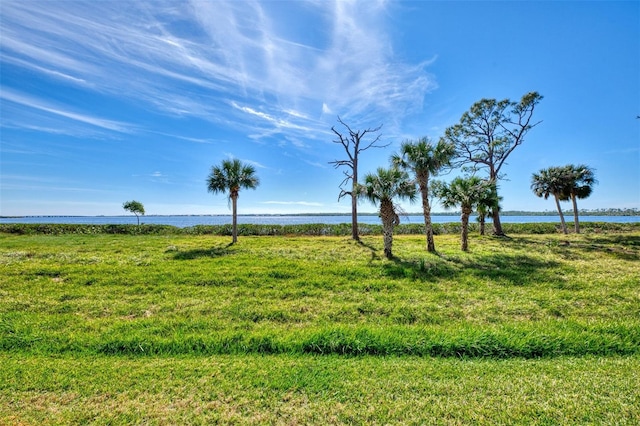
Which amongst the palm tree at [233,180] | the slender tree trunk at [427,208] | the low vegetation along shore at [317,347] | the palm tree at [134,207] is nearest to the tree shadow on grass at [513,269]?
the low vegetation along shore at [317,347]

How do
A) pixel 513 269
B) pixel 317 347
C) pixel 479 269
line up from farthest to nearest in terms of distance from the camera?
pixel 513 269 → pixel 479 269 → pixel 317 347

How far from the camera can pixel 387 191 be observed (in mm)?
15086

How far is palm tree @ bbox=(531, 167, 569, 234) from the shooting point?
29531mm

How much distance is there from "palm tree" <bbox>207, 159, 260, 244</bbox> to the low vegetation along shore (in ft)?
41.7

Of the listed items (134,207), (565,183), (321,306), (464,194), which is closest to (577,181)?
(565,183)

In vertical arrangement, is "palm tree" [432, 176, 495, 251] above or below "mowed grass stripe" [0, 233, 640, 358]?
above

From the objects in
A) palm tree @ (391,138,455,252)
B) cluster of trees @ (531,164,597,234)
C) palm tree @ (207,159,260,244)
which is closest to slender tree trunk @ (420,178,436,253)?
palm tree @ (391,138,455,252)

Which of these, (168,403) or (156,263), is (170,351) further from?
(156,263)

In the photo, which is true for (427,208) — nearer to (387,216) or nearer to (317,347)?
(387,216)

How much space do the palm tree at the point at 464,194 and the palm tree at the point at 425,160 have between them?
2246 mm

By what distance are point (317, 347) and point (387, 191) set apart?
36.0 feet

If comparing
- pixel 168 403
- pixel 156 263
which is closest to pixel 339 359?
pixel 168 403

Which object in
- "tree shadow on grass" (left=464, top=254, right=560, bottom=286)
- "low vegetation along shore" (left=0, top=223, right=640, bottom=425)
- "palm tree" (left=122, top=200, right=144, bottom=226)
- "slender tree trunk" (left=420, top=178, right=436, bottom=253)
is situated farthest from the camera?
"palm tree" (left=122, top=200, right=144, bottom=226)

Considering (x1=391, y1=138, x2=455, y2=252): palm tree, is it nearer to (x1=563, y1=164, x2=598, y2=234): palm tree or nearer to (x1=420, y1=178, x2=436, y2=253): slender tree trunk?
(x1=420, y1=178, x2=436, y2=253): slender tree trunk
